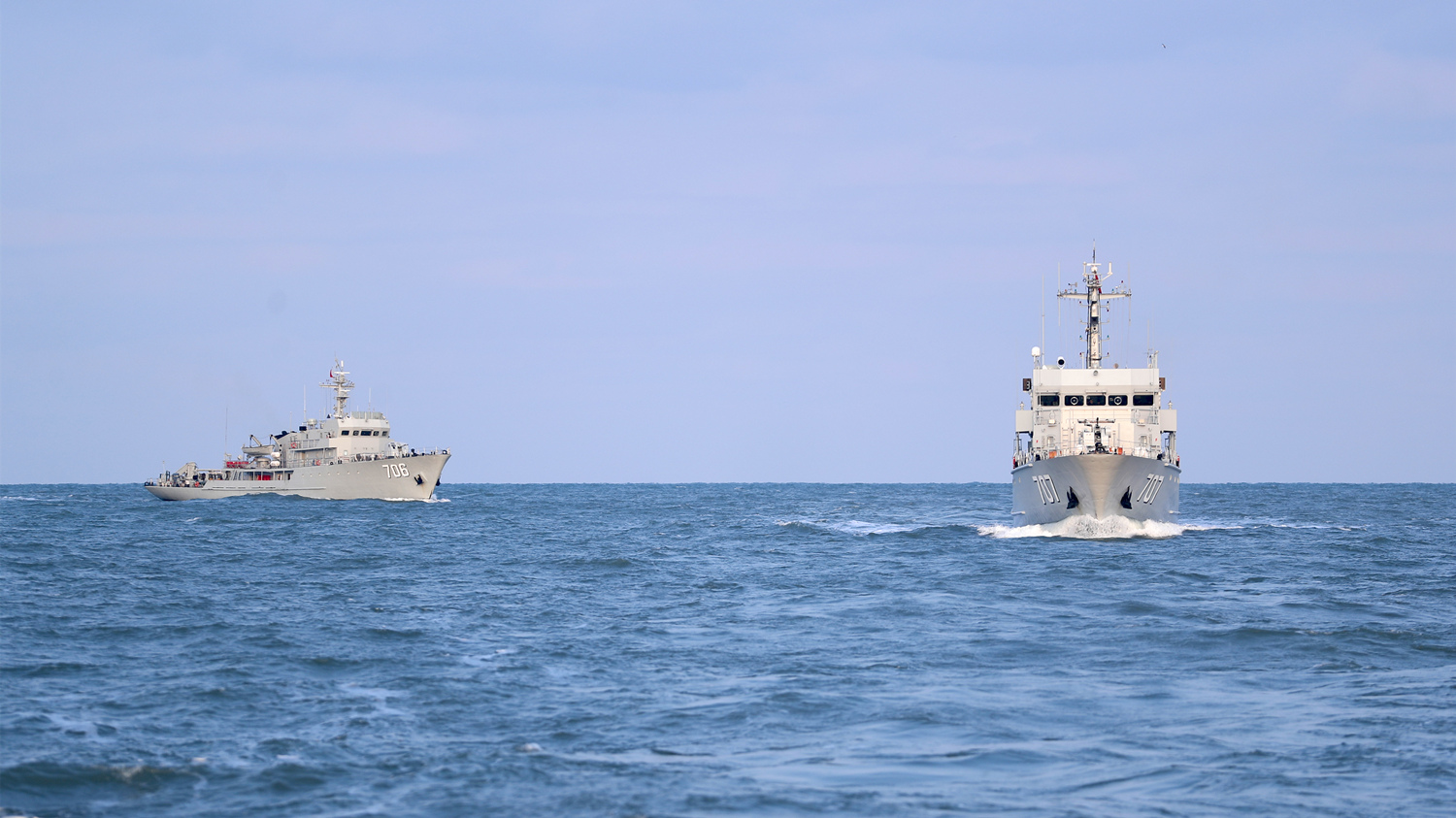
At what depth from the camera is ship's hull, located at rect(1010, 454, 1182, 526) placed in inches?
1647

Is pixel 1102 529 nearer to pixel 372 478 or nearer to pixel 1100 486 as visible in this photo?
pixel 1100 486

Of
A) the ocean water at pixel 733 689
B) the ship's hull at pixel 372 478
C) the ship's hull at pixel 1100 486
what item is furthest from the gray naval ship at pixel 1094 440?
the ship's hull at pixel 372 478

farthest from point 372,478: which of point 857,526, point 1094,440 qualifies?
point 1094,440

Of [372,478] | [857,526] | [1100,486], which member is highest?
[1100,486]

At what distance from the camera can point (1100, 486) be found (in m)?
42.5

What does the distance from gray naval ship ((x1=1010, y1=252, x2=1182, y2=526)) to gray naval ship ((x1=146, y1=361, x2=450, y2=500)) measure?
55.9m

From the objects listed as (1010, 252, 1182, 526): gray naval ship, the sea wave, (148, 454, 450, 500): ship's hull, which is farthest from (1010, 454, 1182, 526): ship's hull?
(148, 454, 450, 500): ship's hull

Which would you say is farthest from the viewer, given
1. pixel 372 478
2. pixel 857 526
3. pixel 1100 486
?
pixel 372 478

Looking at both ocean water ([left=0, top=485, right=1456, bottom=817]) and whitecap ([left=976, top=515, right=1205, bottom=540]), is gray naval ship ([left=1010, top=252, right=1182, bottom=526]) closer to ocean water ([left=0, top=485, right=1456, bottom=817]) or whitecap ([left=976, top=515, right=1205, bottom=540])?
whitecap ([left=976, top=515, right=1205, bottom=540])

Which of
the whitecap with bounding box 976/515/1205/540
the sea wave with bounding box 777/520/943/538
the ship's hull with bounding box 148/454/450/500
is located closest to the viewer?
the whitecap with bounding box 976/515/1205/540

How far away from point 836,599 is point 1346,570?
54.2 ft

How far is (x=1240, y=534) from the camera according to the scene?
52000 mm

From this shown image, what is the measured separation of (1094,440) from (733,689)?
30367 mm

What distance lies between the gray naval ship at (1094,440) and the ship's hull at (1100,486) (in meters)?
0.04
